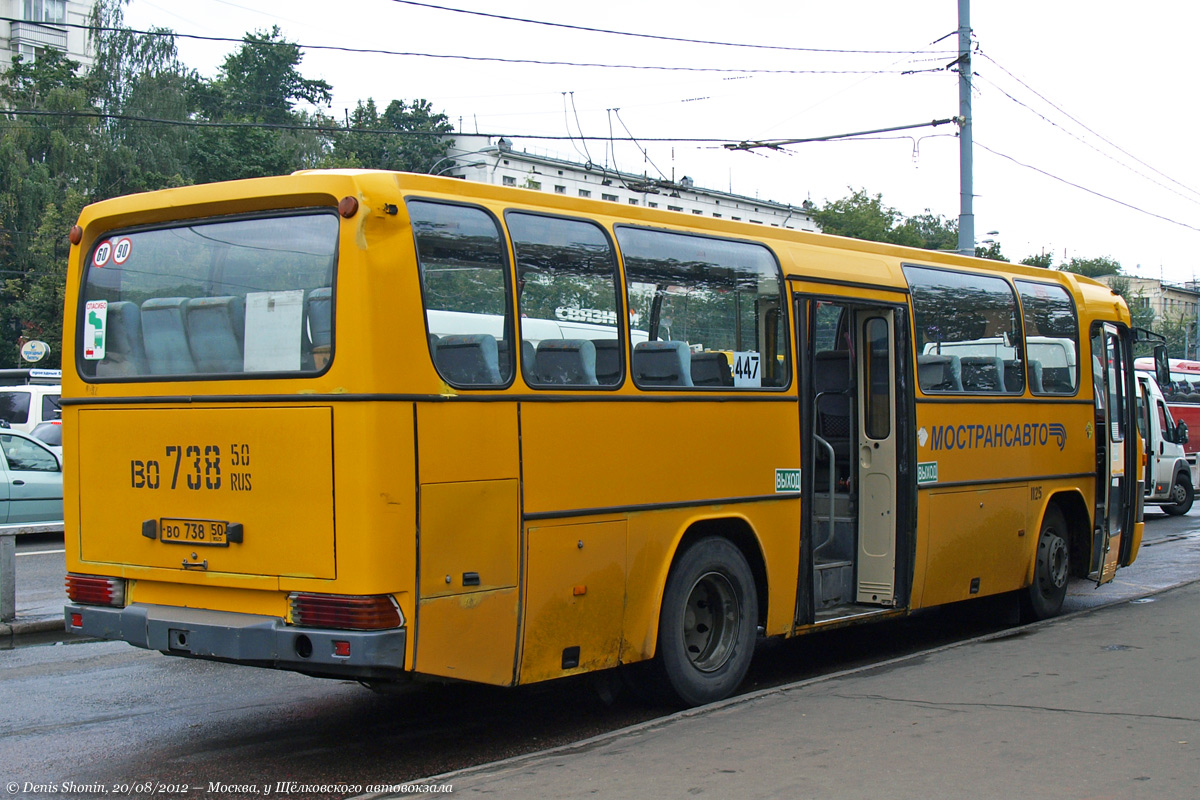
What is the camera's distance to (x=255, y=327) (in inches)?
242

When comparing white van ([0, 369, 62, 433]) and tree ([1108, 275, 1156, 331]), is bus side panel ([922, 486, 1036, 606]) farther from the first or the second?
tree ([1108, 275, 1156, 331])

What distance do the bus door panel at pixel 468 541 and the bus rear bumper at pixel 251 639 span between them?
0.79ft

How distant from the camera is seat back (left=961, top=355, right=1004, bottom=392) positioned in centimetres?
996

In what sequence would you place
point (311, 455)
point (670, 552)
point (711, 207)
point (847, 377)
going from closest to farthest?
point (311, 455)
point (670, 552)
point (847, 377)
point (711, 207)

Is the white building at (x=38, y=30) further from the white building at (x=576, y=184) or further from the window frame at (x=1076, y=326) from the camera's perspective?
the window frame at (x=1076, y=326)

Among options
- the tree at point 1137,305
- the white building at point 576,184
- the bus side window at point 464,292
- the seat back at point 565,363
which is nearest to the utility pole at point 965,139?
the seat back at point 565,363

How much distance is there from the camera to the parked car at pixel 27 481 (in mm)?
16234

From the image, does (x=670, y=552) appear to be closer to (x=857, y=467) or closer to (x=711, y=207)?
(x=857, y=467)

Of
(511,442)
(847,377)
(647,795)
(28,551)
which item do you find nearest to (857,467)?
(847,377)

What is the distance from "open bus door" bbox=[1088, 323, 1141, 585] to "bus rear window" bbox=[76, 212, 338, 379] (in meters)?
8.37

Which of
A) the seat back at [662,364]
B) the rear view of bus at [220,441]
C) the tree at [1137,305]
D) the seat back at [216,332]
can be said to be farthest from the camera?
the tree at [1137,305]

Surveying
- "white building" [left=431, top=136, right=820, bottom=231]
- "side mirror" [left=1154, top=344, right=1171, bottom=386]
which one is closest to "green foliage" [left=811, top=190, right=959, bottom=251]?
"white building" [left=431, top=136, right=820, bottom=231]

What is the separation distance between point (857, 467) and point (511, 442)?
13.4 ft

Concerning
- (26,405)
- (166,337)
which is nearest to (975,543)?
(166,337)
